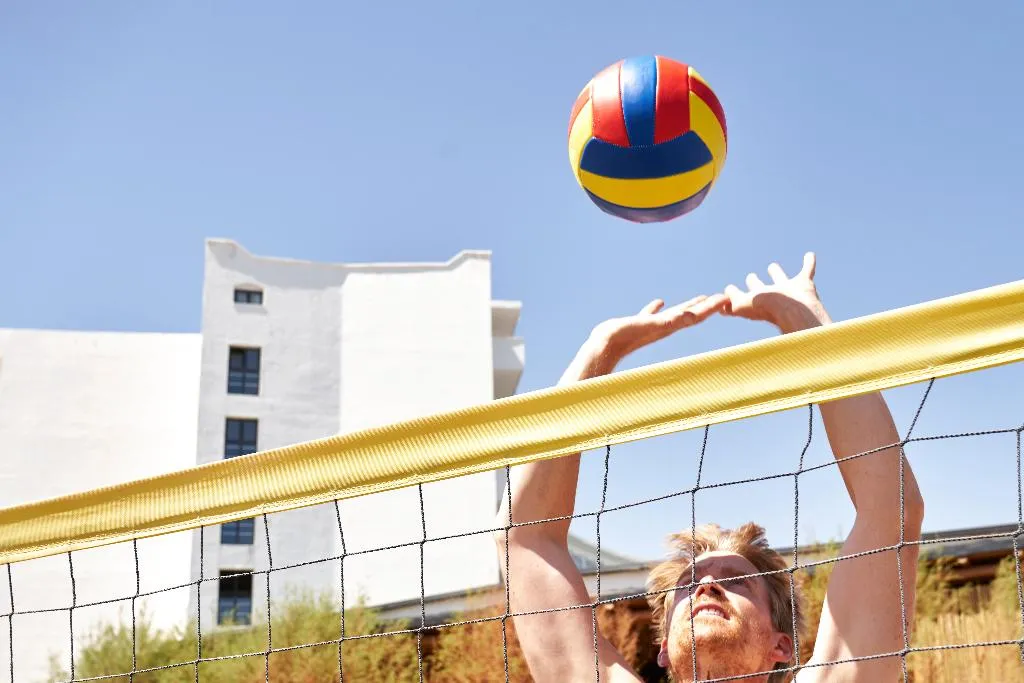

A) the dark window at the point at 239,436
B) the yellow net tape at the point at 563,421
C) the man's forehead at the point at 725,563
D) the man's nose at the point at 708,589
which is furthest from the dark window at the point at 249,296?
the man's nose at the point at 708,589

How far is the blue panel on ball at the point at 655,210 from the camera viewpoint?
171 inches

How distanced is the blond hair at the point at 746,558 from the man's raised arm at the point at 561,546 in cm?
21

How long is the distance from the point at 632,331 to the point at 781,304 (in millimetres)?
359

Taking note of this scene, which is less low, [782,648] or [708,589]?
[708,589]

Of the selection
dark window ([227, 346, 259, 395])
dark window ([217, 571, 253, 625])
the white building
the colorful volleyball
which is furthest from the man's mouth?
dark window ([227, 346, 259, 395])

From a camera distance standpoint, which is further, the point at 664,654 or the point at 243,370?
the point at 243,370

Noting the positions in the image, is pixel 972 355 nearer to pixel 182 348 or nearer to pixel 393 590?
pixel 393 590

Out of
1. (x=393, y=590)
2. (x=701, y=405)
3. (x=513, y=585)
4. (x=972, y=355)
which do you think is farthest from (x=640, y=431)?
(x=393, y=590)

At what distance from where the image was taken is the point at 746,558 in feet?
9.09

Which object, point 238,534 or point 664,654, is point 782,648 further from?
point 238,534

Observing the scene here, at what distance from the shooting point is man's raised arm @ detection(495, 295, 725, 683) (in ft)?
8.55

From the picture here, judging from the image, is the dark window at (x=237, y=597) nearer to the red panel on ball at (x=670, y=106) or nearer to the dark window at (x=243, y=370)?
the dark window at (x=243, y=370)

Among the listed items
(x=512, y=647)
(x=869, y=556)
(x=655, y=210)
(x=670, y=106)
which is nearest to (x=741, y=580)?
(x=869, y=556)

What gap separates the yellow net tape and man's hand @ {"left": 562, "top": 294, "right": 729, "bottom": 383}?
22cm
